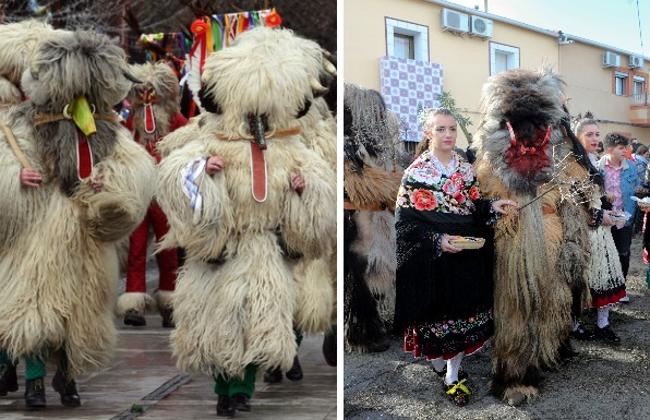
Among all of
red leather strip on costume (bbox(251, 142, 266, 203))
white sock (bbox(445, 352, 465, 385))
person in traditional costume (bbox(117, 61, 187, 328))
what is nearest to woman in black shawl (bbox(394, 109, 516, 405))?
white sock (bbox(445, 352, 465, 385))

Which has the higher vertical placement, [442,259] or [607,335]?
[442,259]

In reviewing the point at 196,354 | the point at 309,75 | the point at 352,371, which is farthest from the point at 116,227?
the point at 352,371

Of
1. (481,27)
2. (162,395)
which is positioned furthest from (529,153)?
(162,395)

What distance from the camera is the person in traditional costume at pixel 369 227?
11.7 feet

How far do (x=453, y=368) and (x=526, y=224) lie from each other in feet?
1.92

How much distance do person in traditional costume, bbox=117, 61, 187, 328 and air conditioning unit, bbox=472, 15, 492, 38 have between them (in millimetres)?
2917

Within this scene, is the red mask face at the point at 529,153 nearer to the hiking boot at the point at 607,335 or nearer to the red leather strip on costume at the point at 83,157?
the hiking boot at the point at 607,335

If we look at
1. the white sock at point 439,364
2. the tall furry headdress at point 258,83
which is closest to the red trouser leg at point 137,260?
the tall furry headdress at point 258,83

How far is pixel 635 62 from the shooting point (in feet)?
10.9

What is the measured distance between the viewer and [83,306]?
13.8 ft

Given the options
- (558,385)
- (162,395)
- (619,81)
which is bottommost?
(162,395)

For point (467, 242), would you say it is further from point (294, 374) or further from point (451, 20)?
point (294, 374)

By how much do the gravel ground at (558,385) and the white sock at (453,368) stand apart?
4 cm

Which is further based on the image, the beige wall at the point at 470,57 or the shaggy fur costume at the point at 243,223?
the shaggy fur costume at the point at 243,223
